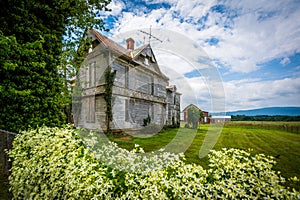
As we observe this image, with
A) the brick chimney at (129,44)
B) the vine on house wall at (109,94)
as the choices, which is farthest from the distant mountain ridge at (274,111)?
the brick chimney at (129,44)

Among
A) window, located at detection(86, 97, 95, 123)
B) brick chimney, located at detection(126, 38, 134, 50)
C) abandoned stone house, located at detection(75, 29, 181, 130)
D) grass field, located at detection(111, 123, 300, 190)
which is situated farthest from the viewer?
brick chimney, located at detection(126, 38, 134, 50)

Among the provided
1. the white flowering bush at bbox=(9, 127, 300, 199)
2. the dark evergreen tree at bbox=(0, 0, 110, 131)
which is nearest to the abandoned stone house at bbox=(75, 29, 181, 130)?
the dark evergreen tree at bbox=(0, 0, 110, 131)

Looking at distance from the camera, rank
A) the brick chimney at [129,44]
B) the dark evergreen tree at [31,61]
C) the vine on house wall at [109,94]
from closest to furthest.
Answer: the dark evergreen tree at [31,61] < the vine on house wall at [109,94] < the brick chimney at [129,44]

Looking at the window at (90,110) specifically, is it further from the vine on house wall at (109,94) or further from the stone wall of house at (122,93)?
the vine on house wall at (109,94)

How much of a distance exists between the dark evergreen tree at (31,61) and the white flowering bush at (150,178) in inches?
94.9

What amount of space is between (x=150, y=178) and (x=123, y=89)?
7.70 m

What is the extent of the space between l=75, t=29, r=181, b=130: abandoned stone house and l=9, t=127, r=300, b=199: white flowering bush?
609 cm

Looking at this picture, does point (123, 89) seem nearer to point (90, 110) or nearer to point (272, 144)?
point (90, 110)

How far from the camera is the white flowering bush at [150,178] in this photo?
4.38 ft

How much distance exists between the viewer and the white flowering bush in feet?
4.38

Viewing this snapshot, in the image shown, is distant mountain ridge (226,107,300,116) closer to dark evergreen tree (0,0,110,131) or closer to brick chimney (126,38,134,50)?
dark evergreen tree (0,0,110,131)

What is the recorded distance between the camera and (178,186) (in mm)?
1431

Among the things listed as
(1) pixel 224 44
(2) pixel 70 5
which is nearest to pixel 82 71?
(2) pixel 70 5

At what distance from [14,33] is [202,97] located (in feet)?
17.7
